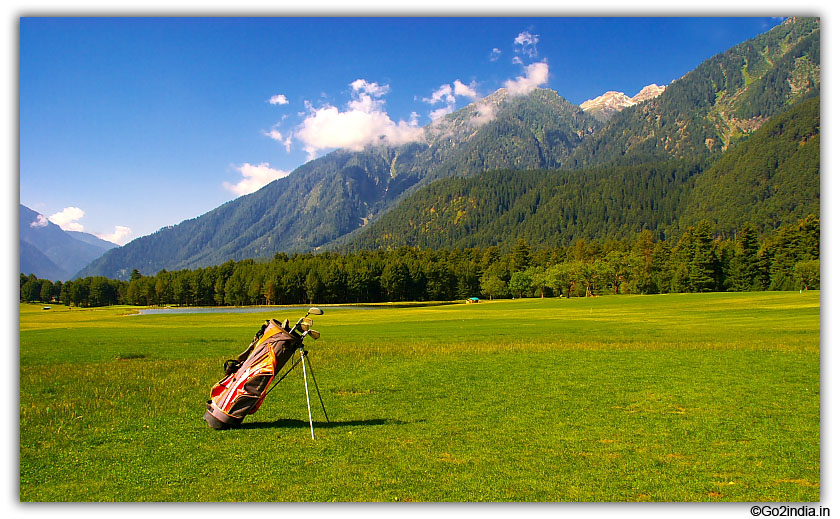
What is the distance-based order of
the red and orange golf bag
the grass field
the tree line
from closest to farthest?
the grass field
the red and orange golf bag
the tree line

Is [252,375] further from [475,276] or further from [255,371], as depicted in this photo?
[475,276]

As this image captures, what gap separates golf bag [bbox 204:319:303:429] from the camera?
8.84 metres

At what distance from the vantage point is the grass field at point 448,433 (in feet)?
22.2

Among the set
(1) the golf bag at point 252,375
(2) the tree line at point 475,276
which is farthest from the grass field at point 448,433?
(2) the tree line at point 475,276

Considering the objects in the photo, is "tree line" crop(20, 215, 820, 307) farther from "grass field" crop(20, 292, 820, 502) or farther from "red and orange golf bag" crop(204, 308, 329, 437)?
"red and orange golf bag" crop(204, 308, 329, 437)

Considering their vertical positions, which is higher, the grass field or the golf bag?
the golf bag

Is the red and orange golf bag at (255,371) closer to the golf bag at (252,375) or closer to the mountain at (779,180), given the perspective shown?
the golf bag at (252,375)

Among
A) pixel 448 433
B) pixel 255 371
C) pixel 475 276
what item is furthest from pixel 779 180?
pixel 255 371

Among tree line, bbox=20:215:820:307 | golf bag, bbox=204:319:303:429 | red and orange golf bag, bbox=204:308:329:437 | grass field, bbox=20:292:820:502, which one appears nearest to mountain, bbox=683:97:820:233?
tree line, bbox=20:215:820:307

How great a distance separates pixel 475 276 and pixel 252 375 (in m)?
132

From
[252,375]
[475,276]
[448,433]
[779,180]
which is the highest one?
[779,180]

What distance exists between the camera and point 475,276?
13962 cm

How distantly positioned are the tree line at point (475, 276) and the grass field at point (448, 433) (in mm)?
71577

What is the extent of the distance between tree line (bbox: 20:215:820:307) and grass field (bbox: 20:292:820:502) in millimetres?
71577
